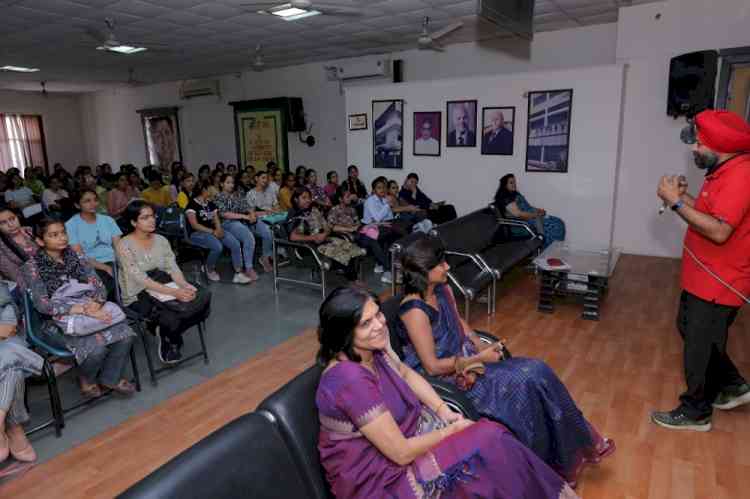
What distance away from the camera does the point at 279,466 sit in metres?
1.32

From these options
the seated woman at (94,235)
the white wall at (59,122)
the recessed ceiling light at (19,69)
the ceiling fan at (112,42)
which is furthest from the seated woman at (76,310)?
the white wall at (59,122)

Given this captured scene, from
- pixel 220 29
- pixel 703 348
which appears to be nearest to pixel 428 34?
pixel 220 29

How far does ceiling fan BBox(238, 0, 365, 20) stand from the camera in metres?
4.94

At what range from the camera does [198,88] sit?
11.0 metres

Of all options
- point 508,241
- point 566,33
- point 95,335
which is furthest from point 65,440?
point 566,33

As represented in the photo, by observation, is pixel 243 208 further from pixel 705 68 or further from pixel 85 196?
pixel 705 68

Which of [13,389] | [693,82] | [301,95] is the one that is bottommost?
[13,389]

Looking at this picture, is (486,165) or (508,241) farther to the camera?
(486,165)

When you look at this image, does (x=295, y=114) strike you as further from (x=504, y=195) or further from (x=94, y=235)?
(x=94, y=235)

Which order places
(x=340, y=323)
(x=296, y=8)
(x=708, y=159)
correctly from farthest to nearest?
(x=296, y=8) → (x=708, y=159) → (x=340, y=323)

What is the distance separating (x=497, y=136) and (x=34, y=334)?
5681 mm

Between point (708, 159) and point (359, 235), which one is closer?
point (708, 159)

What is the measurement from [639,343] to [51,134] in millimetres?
14947

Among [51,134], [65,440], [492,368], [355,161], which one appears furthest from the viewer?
[51,134]
